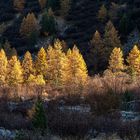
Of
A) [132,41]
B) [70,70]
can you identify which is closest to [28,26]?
[132,41]

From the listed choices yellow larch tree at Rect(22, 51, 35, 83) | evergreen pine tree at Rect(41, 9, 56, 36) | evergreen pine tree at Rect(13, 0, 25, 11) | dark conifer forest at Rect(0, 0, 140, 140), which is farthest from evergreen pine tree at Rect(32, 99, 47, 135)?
evergreen pine tree at Rect(13, 0, 25, 11)

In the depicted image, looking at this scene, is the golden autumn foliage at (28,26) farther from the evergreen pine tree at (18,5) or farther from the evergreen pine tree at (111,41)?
the evergreen pine tree at (111,41)

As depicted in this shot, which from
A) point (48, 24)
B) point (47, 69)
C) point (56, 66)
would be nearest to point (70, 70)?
point (56, 66)

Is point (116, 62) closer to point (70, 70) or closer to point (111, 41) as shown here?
point (70, 70)

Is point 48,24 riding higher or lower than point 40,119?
higher

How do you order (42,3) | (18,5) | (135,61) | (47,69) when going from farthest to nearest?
(18,5)
(42,3)
(47,69)
(135,61)

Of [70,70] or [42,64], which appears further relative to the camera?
[42,64]

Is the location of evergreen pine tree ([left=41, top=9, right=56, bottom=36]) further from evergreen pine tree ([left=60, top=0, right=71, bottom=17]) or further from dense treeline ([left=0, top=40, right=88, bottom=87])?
dense treeline ([left=0, top=40, right=88, bottom=87])

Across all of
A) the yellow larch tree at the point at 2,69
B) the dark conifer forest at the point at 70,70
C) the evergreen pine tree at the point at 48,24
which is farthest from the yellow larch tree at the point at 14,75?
the evergreen pine tree at the point at 48,24

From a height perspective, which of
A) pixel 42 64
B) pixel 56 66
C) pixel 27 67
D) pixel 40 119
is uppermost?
pixel 42 64

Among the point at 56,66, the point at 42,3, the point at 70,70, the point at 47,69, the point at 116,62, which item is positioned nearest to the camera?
the point at 70,70

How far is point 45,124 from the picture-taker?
16.6 metres

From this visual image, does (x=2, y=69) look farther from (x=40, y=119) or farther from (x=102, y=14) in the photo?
(x=40, y=119)

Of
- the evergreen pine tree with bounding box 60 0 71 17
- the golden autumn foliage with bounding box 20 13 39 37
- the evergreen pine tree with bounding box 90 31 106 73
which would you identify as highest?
the evergreen pine tree with bounding box 60 0 71 17
